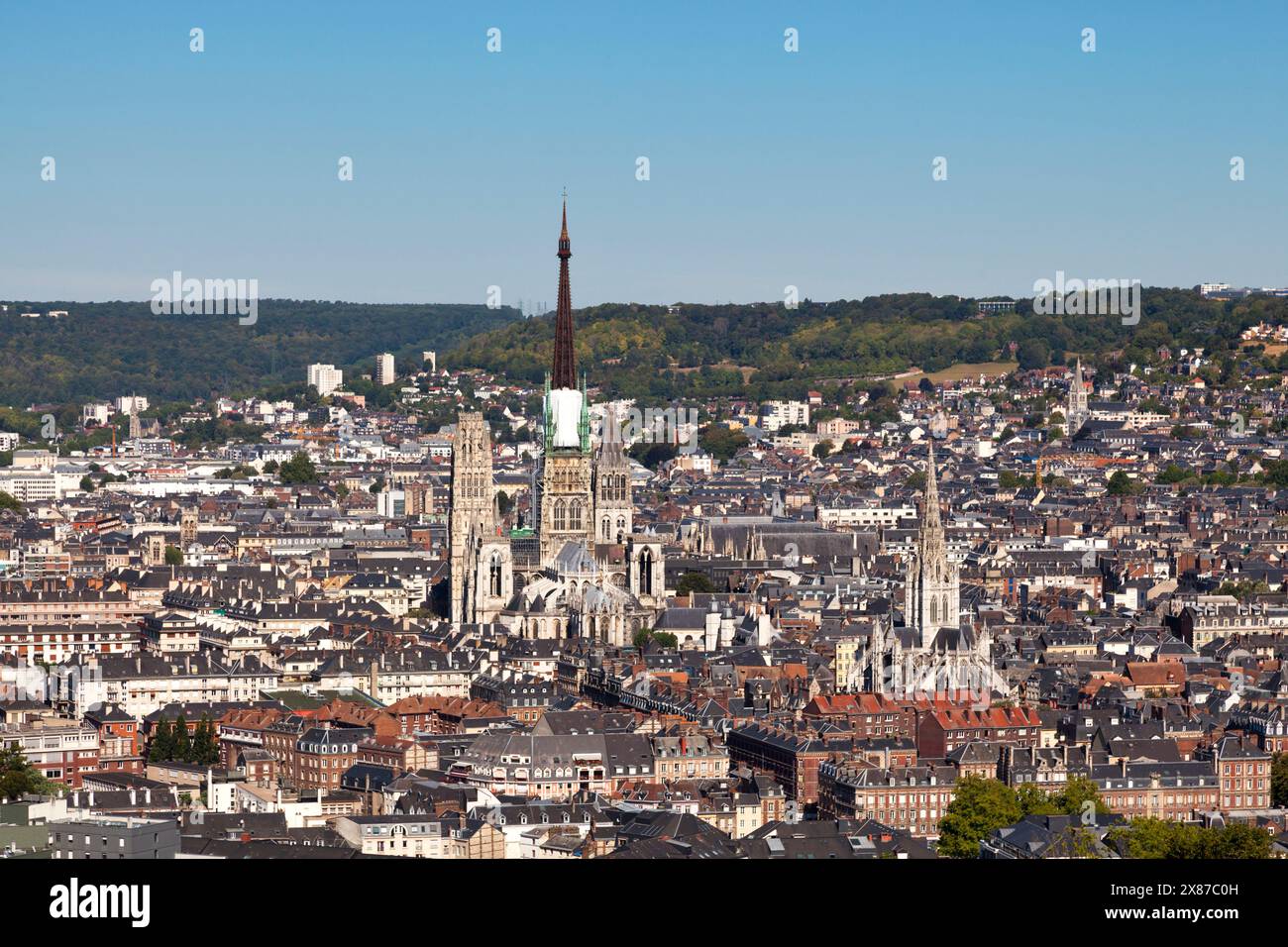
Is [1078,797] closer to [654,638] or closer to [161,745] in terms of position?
[161,745]

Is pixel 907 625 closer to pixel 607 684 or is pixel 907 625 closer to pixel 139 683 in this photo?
pixel 607 684

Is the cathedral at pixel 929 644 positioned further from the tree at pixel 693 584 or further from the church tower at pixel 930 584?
the tree at pixel 693 584

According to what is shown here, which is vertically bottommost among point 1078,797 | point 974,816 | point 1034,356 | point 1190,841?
point 1078,797

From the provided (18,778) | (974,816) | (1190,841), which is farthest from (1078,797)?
(18,778)

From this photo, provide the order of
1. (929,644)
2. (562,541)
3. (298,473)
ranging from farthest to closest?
(298,473) → (562,541) → (929,644)

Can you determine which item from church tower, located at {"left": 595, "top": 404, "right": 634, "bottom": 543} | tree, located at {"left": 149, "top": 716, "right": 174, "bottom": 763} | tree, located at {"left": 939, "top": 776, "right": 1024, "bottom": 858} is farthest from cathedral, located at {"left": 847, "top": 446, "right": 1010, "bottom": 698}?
church tower, located at {"left": 595, "top": 404, "right": 634, "bottom": 543}
